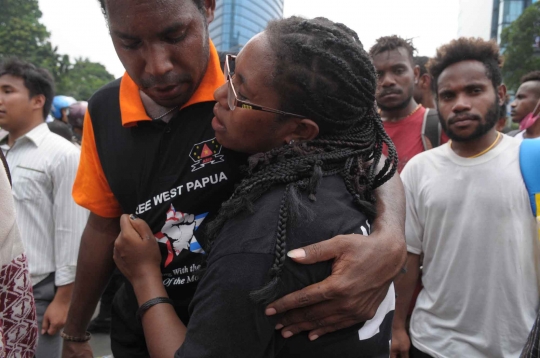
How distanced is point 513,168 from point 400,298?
3.42 feet

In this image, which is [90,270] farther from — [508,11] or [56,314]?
[508,11]

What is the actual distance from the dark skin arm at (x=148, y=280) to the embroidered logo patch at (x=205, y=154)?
28 cm

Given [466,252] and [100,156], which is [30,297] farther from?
[466,252]

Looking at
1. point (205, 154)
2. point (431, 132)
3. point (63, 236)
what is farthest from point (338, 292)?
point (431, 132)

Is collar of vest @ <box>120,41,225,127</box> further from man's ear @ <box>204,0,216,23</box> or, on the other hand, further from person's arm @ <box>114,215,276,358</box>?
person's arm @ <box>114,215,276,358</box>

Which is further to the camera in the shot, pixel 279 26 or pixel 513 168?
pixel 513 168

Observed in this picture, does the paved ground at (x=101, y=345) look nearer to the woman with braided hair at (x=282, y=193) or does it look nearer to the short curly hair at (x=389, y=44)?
the woman with braided hair at (x=282, y=193)

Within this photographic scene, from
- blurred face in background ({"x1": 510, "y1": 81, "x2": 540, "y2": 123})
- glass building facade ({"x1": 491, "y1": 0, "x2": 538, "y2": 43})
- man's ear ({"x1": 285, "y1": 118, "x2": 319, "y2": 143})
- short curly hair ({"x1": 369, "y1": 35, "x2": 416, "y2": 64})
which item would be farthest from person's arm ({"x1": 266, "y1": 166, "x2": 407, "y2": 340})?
glass building facade ({"x1": 491, "y1": 0, "x2": 538, "y2": 43})

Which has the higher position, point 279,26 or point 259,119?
point 279,26

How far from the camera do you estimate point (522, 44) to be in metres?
32.6

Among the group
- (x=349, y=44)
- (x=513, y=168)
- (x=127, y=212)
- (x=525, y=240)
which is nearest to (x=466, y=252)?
(x=525, y=240)

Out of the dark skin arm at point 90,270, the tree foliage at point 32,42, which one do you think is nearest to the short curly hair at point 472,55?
the dark skin arm at point 90,270

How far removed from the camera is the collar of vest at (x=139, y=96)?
1.62 meters

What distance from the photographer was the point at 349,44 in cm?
125
